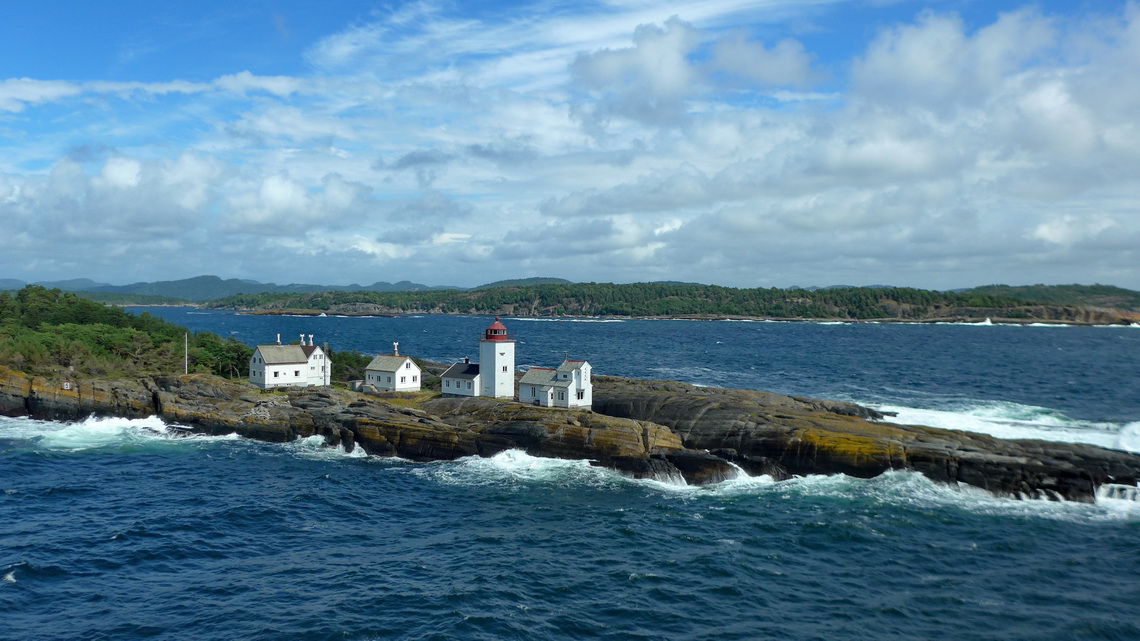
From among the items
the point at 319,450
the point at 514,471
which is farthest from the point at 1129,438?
the point at 319,450

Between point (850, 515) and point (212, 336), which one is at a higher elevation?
point (212, 336)

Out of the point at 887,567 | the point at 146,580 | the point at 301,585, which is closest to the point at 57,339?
the point at 146,580

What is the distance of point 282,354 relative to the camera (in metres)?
71.2

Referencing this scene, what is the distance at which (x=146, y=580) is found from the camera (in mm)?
31578

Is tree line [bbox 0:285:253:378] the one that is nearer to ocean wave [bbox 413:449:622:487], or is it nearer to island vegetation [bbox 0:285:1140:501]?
island vegetation [bbox 0:285:1140:501]

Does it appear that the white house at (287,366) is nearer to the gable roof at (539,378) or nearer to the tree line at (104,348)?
the tree line at (104,348)

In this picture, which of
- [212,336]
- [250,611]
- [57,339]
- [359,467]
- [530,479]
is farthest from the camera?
[212,336]

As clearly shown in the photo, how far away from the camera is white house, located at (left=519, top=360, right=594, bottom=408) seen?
5953 centimetres

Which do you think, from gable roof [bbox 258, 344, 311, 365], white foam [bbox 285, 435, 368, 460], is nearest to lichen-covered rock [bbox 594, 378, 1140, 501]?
white foam [bbox 285, 435, 368, 460]

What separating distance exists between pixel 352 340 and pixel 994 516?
495 feet

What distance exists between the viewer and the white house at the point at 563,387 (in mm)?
59531

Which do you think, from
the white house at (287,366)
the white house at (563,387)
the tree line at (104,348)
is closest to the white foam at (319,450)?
the white house at (287,366)

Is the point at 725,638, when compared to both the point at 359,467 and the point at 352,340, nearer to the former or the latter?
the point at 359,467

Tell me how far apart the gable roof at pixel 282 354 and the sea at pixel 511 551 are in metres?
11.8
